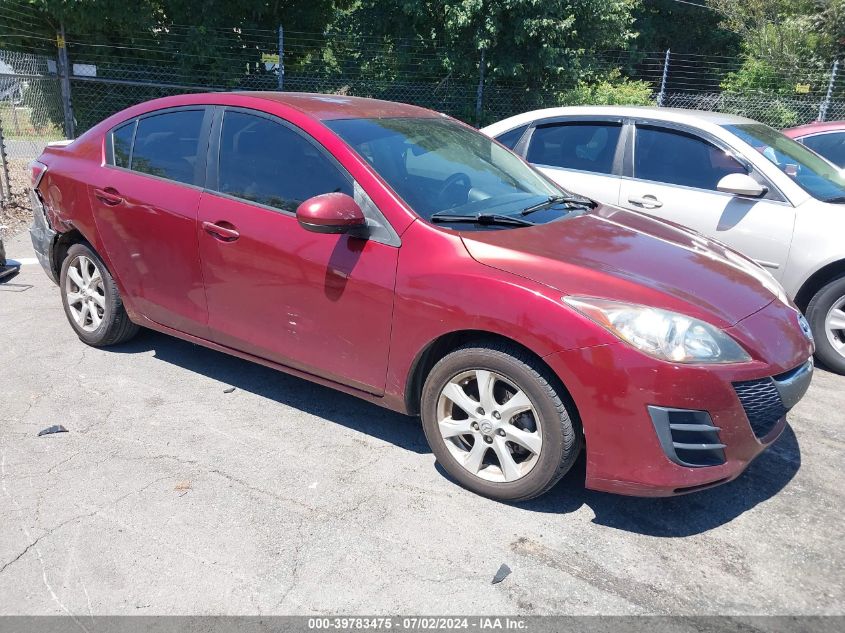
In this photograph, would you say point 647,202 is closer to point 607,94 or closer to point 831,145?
point 831,145

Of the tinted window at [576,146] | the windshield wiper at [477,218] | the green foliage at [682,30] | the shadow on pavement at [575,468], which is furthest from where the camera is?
the green foliage at [682,30]

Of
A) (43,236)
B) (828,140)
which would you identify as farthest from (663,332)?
(828,140)

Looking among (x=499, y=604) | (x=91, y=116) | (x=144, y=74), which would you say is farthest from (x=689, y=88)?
(x=499, y=604)

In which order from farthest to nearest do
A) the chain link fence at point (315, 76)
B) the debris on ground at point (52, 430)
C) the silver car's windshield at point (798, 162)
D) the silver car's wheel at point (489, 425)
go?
1. the chain link fence at point (315, 76)
2. the silver car's windshield at point (798, 162)
3. the debris on ground at point (52, 430)
4. the silver car's wheel at point (489, 425)

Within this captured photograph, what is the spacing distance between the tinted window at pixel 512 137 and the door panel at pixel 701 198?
1.02 metres

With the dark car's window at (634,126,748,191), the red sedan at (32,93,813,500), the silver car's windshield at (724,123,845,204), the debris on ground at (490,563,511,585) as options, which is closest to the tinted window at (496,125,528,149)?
the dark car's window at (634,126,748,191)

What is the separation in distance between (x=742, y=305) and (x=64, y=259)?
428 cm

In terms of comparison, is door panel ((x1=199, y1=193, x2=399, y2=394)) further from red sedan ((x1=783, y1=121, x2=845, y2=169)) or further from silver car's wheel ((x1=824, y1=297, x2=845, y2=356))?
red sedan ((x1=783, y1=121, x2=845, y2=169))

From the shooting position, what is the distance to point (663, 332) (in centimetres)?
281

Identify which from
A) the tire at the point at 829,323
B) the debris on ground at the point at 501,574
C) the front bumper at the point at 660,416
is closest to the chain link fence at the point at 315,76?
the tire at the point at 829,323

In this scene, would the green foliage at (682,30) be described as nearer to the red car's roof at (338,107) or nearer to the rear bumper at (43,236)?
the red car's roof at (338,107)

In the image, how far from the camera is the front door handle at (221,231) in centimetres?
377

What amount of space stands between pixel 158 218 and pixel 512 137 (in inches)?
133

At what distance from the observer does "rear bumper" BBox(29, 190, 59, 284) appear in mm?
4926
